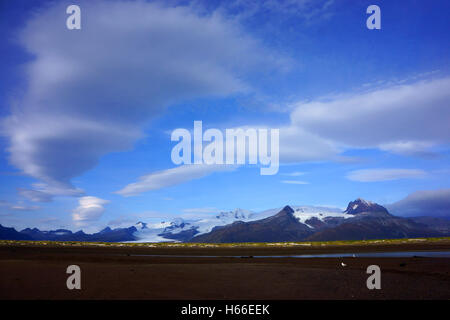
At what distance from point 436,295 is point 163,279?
70.5 ft

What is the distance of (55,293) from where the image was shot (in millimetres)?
22469

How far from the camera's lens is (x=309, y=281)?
2870 cm
